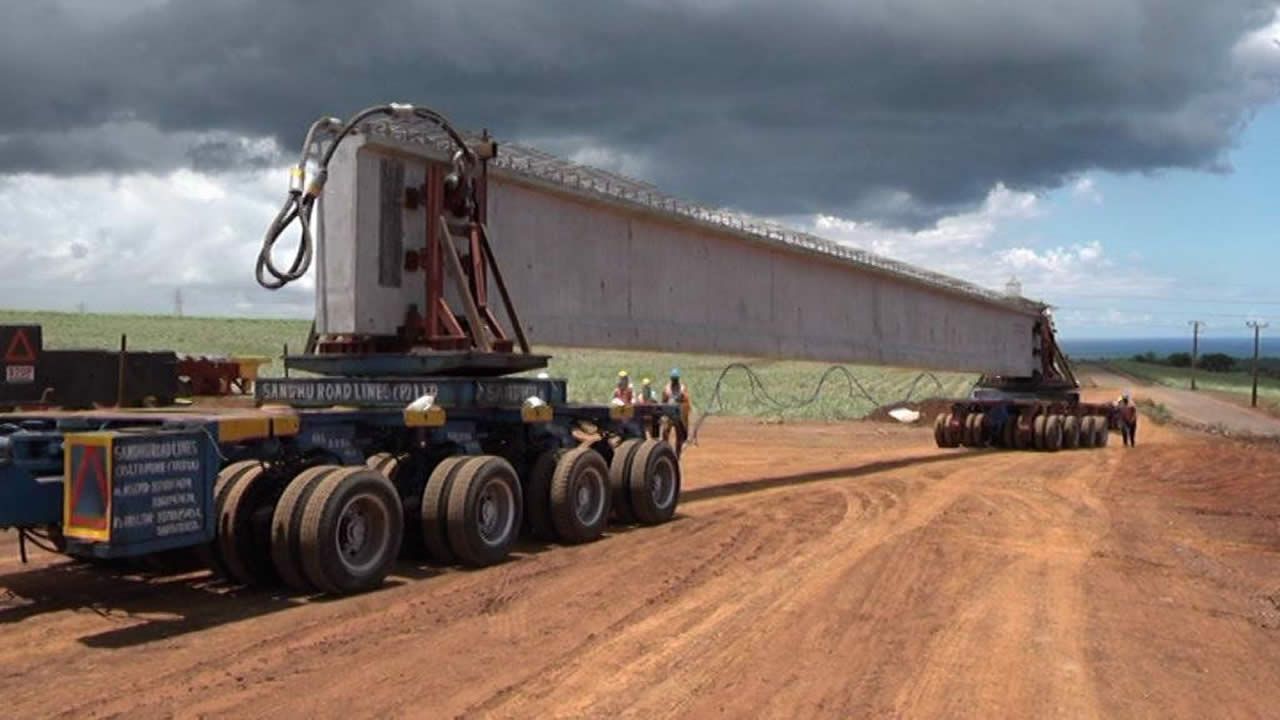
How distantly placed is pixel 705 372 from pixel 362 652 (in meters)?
73.3

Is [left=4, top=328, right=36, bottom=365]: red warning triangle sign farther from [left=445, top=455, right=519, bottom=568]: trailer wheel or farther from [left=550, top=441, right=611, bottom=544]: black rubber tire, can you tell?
[left=550, top=441, right=611, bottom=544]: black rubber tire

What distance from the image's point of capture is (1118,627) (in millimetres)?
9656

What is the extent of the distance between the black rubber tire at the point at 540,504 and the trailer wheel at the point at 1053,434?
25.0m

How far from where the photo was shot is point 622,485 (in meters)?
15.3

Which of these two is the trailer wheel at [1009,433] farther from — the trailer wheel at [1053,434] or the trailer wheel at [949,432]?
the trailer wheel at [949,432]

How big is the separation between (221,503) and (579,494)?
4.79 m

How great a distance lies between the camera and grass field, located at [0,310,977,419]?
191 ft

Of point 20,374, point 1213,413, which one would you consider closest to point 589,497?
point 20,374

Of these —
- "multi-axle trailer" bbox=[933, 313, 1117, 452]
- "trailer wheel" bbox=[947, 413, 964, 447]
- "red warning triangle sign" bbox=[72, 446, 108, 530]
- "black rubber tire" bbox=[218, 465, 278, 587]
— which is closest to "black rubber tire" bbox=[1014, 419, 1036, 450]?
"multi-axle trailer" bbox=[933, 313, 1117, 452]

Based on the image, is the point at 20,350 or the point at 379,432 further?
the point at 20,350

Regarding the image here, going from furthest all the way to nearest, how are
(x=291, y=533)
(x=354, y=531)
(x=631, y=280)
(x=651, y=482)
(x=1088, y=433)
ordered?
(x=1088, y=433) < (x=631, y=280) < (x=651, y=482) < (x=354, y=531) < (x=291, y=533)

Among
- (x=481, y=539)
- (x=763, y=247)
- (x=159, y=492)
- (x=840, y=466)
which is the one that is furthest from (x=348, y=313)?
(x=840, y=466)

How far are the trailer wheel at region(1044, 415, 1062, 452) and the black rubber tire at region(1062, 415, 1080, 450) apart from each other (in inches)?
15.4

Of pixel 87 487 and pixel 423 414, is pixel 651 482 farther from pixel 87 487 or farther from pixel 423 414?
pixel 87 487
